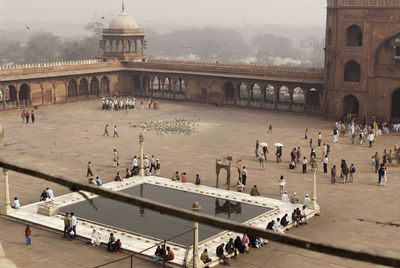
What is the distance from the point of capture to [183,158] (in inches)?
1051

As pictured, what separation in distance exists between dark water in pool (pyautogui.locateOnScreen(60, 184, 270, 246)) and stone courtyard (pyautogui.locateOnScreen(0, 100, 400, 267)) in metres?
1.30

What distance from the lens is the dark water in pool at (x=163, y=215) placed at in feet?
55.6

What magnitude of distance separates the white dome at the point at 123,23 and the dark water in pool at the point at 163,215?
108 ft

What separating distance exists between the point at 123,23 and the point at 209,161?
29481 mm

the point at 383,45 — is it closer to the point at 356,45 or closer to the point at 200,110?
the point at 356,45

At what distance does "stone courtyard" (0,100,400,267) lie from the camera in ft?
51.4

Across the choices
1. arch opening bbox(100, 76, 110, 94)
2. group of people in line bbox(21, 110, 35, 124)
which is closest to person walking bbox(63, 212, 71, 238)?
group of people in line bbox(21, 110, 35, 124)

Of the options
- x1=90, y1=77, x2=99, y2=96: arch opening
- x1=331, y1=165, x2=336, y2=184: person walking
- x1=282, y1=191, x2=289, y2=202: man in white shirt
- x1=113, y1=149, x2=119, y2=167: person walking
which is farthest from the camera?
x1=90, y1=77, x2=99, y2=96: arch opening

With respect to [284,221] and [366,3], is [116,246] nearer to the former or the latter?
[284,221]

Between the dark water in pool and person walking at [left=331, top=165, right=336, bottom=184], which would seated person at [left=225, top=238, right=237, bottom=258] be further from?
person walking at [left=331, top=165, right=336, bottom=184]

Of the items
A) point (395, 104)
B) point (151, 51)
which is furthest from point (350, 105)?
point (151, 51)

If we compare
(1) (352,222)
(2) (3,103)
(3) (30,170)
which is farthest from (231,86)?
(3) (30,170)

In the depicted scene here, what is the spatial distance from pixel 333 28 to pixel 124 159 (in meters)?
18.1

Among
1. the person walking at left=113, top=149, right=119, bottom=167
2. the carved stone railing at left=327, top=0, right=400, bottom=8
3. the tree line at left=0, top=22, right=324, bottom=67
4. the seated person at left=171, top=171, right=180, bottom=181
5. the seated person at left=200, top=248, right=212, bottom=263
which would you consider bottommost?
the seated person at left=200, top=248, right=212, bottom=263
